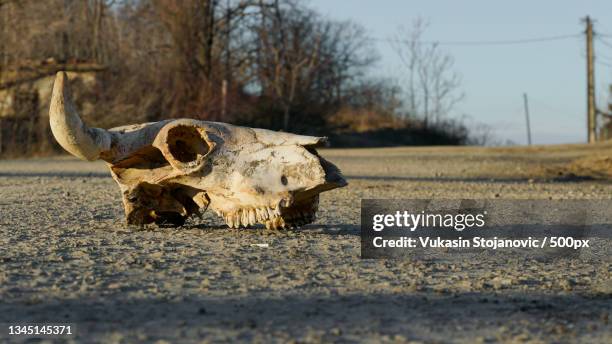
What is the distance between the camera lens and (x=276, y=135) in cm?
807

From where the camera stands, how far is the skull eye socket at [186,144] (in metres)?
8.30

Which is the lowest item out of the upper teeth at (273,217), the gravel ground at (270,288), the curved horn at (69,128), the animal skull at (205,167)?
the gravel ground at (270,288)

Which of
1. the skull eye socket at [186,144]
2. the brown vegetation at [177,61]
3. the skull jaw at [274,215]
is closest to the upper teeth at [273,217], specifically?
the skull jaw at [274,215]

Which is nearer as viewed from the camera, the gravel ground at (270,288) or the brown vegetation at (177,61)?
the gravel ground at (270,288)

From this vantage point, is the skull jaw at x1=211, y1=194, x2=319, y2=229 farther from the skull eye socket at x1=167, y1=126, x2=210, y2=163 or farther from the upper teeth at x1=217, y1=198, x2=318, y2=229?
the skull eye socket at x1=167, y1=126, x2=210, y2=163

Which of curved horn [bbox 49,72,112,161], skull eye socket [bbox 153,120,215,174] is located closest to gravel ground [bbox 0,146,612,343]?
skull eye socket [bbox 153,120,215,174]

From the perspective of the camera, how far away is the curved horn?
749cm

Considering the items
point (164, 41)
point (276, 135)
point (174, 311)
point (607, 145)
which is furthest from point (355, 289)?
point (164, 41)

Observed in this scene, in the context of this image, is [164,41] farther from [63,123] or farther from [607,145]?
[63,123]

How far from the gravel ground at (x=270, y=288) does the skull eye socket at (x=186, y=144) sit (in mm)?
668

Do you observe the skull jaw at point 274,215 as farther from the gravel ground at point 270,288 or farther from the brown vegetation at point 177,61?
the brown vegetation at point 177,61

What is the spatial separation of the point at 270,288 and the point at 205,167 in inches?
100

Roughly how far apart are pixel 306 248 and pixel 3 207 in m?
5.08

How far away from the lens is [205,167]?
8102 mm
